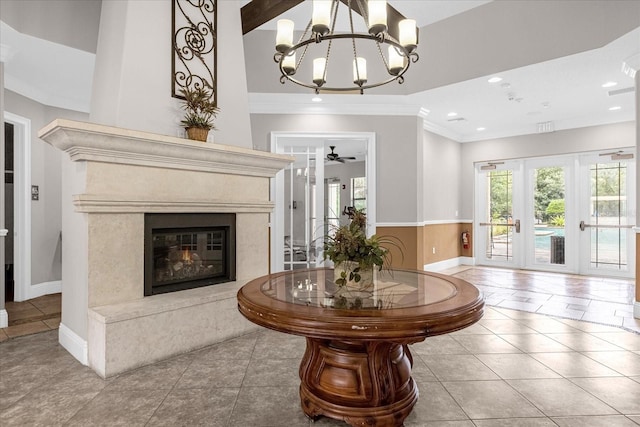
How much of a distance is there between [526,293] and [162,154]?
4642 millimetres

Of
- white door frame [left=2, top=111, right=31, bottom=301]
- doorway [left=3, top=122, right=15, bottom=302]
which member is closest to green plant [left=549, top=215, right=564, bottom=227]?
white door frame [left=2, top=111, right=31, bottom=301]

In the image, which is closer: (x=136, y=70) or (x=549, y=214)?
(x=136, y=70)

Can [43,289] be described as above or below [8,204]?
below

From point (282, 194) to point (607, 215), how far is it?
209 inches

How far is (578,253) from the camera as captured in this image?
252 inches

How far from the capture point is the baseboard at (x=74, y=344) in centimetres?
257

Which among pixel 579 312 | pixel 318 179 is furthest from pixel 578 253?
pixel 318 179

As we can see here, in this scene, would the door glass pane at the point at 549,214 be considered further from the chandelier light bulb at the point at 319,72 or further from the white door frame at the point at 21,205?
the white door frame at the point at 21,205

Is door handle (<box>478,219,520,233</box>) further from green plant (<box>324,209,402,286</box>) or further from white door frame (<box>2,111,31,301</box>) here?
white door frame (<box>2,111,31,301</box>)

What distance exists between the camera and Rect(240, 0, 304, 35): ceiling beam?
12.1 ft

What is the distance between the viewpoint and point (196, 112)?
2.98m

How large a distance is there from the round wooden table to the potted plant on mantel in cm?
151

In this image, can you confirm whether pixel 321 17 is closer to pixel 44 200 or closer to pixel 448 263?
pixel 44 200

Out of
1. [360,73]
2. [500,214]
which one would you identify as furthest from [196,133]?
[500,214]
